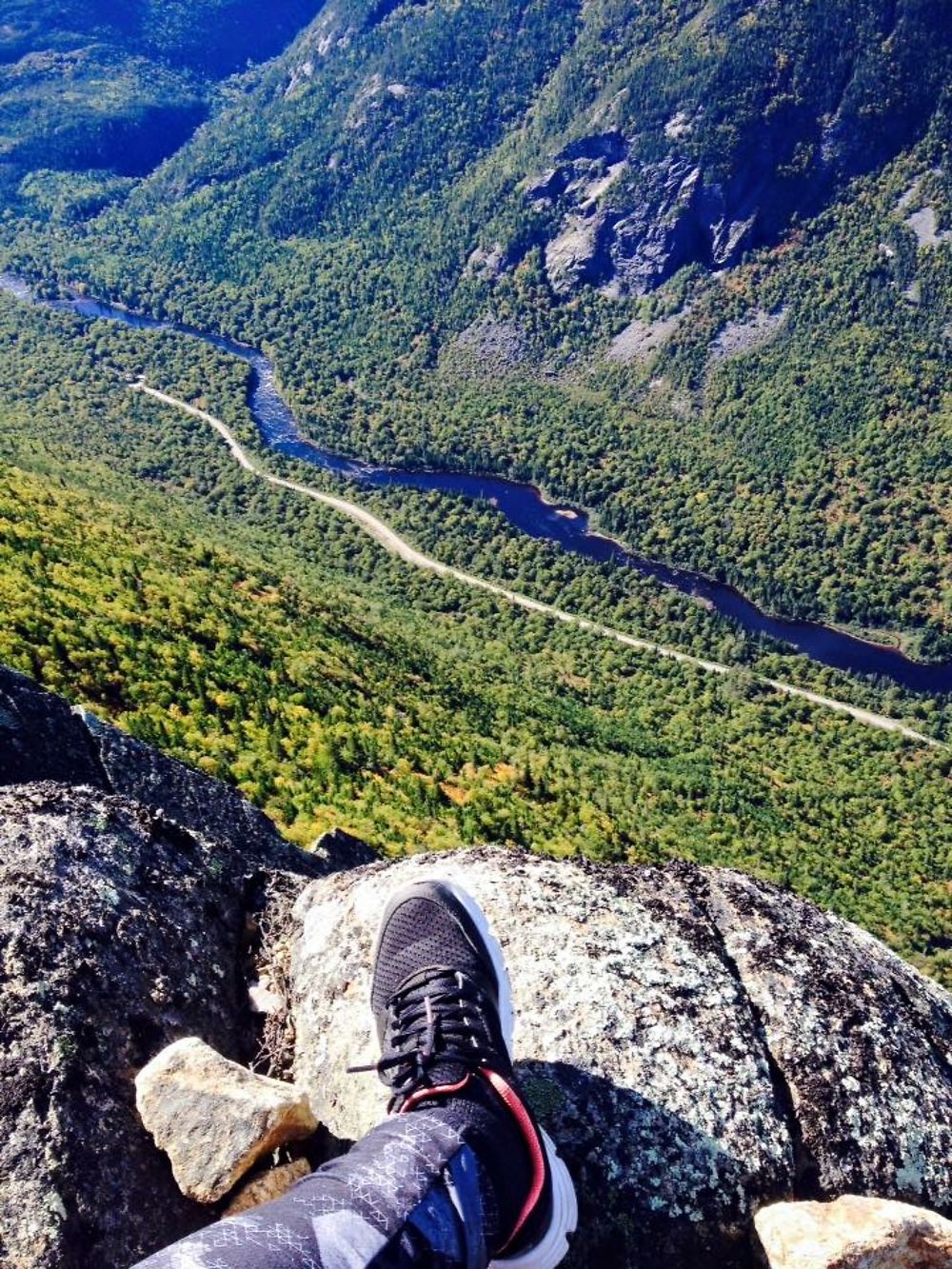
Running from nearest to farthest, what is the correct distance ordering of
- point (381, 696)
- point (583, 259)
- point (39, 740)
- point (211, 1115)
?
point (211, 1115) < point (39, 740) < point (381, 696) < point (583, 259)

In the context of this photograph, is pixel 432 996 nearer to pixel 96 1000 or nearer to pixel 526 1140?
pixel 526 1140

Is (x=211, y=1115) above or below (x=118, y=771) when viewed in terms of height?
above

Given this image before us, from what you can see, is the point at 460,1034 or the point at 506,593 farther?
the point at 506,593

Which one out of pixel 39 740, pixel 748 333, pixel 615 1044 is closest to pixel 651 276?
pixel 748 333

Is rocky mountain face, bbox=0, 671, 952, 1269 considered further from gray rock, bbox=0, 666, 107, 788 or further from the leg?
the leg

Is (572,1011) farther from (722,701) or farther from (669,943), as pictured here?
(722,701)

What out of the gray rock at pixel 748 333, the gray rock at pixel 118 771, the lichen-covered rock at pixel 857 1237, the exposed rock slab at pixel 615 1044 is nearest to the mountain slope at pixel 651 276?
the gray rock at pixel 748 333
